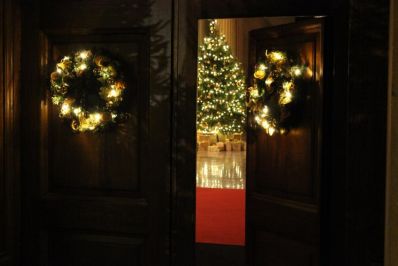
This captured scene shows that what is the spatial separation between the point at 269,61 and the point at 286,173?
2.81 ft

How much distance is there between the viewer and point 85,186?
3.58 m

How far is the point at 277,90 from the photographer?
11.0 ft

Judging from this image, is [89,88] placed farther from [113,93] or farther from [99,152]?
[99,152]

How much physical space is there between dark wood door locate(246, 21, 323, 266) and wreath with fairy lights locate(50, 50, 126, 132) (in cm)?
111

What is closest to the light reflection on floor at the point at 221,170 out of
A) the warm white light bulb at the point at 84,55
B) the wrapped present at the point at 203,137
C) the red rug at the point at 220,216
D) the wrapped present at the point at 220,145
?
the wrapped present at the point at 220,145

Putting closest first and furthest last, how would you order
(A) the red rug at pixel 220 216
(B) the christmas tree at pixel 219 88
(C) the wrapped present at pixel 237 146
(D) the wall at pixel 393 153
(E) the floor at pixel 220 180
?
(D) the wall at pixel 393 153
(E) the floor at pixel 220 180
(A) the red rug at pixel 220 216
(B) the christmas tree at pixel 219 88
(C) the wrapped present at pixel 237 146

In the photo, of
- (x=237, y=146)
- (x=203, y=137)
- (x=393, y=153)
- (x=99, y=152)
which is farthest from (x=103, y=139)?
(x=237, y=146)

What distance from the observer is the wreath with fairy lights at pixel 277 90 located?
10.8ft

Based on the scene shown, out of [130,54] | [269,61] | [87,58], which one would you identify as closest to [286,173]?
[269,61]

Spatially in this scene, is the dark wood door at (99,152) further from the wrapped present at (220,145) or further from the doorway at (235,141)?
the wrapped present at (220,145)

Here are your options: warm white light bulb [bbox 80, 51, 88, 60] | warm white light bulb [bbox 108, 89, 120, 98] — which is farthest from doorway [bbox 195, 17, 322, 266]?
warm white light bulb [bbox 80, 51, 88, 60]

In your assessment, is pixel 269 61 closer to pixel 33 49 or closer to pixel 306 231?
pixel 306 231

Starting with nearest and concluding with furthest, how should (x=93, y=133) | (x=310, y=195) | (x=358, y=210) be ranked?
1. (x=358, y=210)
2. (x=310, y=195)
3. (x=93, y=133)

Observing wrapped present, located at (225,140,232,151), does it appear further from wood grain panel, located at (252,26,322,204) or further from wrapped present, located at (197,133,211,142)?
wood grain panel, located at (252,26,322,204)
